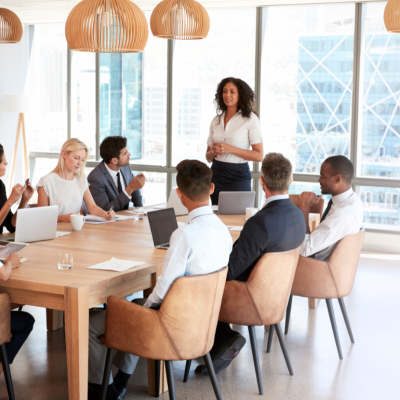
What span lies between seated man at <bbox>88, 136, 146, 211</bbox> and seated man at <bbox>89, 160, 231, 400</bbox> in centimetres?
203

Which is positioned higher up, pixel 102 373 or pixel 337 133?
pixel 337 133

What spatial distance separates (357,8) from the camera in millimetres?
6676

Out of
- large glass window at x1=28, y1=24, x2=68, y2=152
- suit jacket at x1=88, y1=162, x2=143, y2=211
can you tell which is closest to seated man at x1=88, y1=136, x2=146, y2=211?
suit jacket at x1=88, y1=162, x2=143, y2=211

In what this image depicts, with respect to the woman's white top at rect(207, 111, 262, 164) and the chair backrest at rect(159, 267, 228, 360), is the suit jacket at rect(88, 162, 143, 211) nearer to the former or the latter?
the woman's white top at rect(207, 111, 262, 164)

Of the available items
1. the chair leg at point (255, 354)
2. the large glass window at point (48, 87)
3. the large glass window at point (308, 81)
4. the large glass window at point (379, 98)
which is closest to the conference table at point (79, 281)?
the chair leg at point (255, 354)

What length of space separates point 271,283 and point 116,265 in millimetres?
808

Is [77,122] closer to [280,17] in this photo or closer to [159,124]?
[159,124]

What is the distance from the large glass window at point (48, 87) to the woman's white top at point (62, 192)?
460 cm

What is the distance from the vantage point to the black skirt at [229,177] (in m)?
5.05

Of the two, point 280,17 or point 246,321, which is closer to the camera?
point 246,321

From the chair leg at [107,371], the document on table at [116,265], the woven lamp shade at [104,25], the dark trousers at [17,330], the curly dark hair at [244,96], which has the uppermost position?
the woven lamp shade at [104,25]

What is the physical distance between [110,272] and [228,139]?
2694 mm

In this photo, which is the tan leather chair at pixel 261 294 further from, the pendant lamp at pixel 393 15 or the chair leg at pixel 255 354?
the pendant lamp at pixel 393 15

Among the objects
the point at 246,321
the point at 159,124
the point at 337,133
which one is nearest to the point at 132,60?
the point at 159,124
